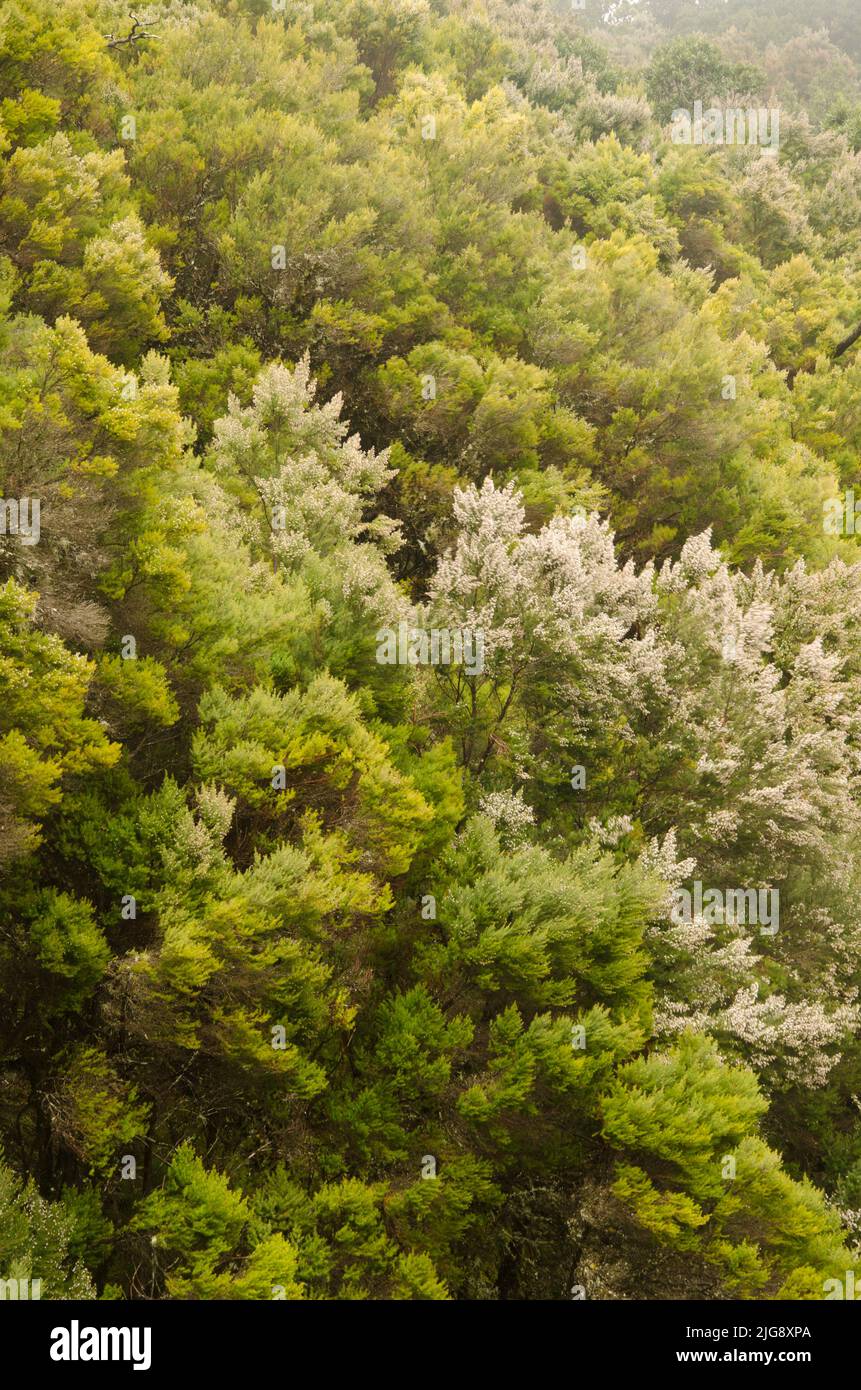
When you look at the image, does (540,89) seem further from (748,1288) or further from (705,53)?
(748,1288)

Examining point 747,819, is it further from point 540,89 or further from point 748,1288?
point 540,89

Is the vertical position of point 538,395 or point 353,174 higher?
point 353,174

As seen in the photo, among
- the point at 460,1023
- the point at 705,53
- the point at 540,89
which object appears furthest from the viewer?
the point at 705,53

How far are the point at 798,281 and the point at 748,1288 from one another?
37.5 m

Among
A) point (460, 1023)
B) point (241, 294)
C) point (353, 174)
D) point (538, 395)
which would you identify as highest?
point (353, 174)

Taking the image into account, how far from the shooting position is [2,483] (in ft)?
39.0

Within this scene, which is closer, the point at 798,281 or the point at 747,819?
the point at 747,819

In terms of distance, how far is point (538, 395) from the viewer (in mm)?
24203
